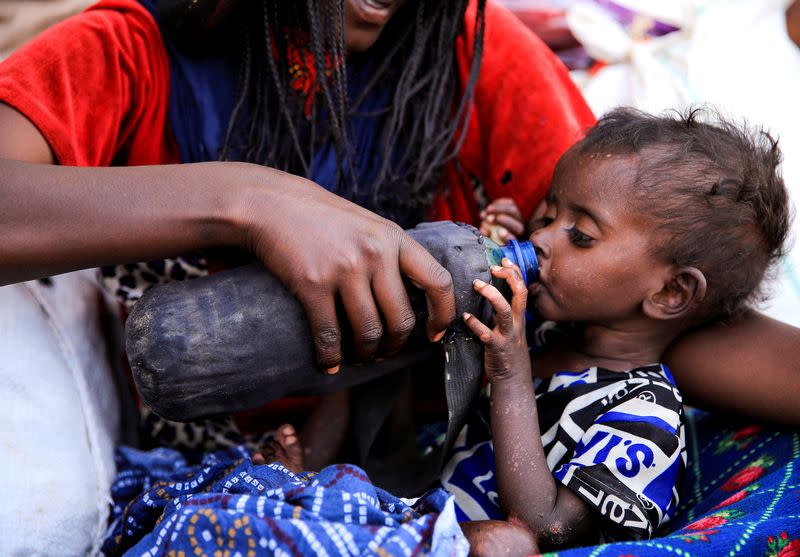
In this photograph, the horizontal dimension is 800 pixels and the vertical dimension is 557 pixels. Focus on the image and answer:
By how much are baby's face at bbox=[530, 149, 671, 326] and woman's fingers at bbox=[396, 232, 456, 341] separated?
300mm

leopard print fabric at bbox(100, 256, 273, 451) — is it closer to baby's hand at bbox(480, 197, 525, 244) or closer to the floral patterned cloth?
baby's hand at bbox(480, 197, 525, 244)

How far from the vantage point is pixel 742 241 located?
1.19m

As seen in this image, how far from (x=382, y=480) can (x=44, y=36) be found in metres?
0.97

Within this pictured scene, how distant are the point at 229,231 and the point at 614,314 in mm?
680

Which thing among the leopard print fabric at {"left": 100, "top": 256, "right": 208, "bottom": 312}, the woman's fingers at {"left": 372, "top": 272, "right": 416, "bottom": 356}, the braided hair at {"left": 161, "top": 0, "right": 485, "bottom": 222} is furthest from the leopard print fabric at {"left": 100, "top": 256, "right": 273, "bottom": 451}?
the woman's fingers at {"left": 372, "top": 272, "right": 416, "bottom": 356}

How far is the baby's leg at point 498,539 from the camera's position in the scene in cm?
93

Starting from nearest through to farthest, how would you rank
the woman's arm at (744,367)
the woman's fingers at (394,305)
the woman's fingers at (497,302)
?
1. the woman's fingers at (394,305)
2. the woman's fingers at (497,302)
3. the woman's arm at (744,367)

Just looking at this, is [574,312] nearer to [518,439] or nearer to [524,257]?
[524,257]

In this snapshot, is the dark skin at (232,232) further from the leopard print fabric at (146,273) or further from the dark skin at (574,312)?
the leopard print fabric at (146,273)

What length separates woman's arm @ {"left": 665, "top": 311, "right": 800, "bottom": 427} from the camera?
1.13 meters

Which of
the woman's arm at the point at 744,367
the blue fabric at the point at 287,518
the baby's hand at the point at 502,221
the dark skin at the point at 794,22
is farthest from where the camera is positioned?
the dark skin at the point at 794,22

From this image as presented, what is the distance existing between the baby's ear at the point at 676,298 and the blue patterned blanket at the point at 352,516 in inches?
9.6

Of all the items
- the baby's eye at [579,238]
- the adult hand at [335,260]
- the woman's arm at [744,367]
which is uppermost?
the adult hand at [335,260]

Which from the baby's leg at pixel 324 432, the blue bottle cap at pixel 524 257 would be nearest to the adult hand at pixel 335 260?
the blue bottle cap at pixel 524 257
